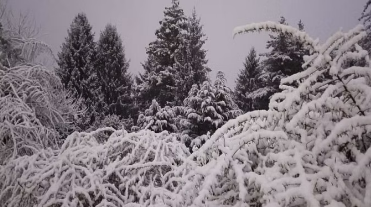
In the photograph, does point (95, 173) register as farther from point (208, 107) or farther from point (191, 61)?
point (208, 107)

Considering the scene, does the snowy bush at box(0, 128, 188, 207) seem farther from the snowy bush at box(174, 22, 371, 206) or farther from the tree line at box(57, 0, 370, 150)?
the snowy bush at box(174, 22, 371, 206)

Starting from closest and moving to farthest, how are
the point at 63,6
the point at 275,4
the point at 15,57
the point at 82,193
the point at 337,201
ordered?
1. the point at 337,201
2. the point at 82,193
3. the point at 275,4
4. the point at 63,6
5. the point at 15,57

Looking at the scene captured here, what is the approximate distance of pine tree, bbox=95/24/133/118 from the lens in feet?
7.25

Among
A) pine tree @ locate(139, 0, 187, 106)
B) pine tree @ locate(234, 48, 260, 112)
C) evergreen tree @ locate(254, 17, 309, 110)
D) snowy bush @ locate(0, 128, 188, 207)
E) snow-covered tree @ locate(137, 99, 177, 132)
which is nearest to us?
snowy bush @ locate(0, 128, 188, 207)

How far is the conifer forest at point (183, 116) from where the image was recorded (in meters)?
0.93

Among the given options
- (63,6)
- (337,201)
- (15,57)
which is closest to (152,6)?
(63,6)

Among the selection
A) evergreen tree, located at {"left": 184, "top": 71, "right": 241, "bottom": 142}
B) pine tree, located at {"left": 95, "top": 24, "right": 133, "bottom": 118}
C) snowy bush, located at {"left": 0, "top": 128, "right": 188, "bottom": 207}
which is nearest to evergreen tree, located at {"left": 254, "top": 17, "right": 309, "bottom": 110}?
evergreen tree, located at {"left": 184, "top": 71, "right": 241, "bottom": 142}

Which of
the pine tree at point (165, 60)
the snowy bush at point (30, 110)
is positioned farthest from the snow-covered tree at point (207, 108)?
the snowy bush at point (30, 110)

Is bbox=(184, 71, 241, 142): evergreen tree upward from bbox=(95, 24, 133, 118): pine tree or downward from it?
downward

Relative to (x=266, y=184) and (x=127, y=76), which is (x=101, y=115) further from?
(x=266, y=184)

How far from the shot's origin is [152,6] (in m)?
2.07

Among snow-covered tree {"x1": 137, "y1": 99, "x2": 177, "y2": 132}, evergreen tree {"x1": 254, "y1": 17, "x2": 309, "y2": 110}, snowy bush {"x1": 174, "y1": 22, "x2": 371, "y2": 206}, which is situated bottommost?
snowy bush {"x1": 174, "y1": 22, "x2": 371, "y2": 206}

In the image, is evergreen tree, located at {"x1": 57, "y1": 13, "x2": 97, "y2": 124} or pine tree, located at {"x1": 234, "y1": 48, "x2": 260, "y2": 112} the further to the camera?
evergreen tree, located at {"x1": 57, "y1": 13, "x2": 97, "y2": 124}

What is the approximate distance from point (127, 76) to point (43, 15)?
631mm
